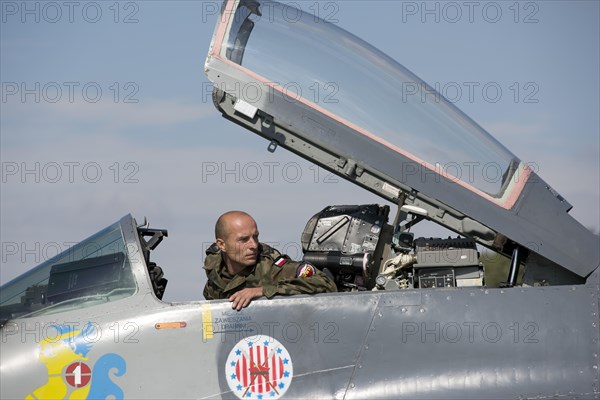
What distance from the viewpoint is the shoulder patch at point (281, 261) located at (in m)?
5.73

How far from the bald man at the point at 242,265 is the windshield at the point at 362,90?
3.14 ft

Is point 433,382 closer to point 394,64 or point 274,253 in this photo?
point 274,253

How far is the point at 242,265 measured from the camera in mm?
5730

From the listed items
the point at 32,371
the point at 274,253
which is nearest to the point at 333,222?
the point at 274,253

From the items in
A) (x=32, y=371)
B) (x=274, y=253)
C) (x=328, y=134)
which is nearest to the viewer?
(x=32, y=371)

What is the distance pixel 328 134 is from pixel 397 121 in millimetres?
483

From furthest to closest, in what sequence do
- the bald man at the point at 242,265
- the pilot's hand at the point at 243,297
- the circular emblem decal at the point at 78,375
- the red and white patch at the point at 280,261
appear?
the red and white patch at the point at 280,261, the bald man at the point at 242,265, the pilot's hand at the point at 243,297, the circular emblem decal at the point at 78,375

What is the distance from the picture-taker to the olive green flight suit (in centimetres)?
538

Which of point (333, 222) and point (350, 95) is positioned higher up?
point (350, 95)

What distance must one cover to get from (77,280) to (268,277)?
4.17ft

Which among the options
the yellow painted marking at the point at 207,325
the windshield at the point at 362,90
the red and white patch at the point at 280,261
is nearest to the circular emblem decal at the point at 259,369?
the yellow painted marking at the point at 207,325

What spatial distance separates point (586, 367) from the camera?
5199 mm

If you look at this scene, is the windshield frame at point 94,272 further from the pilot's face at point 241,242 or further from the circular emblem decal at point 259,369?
the circular emblem decal at point 259,369

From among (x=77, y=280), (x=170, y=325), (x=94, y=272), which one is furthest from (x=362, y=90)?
(x=77, y=280)
